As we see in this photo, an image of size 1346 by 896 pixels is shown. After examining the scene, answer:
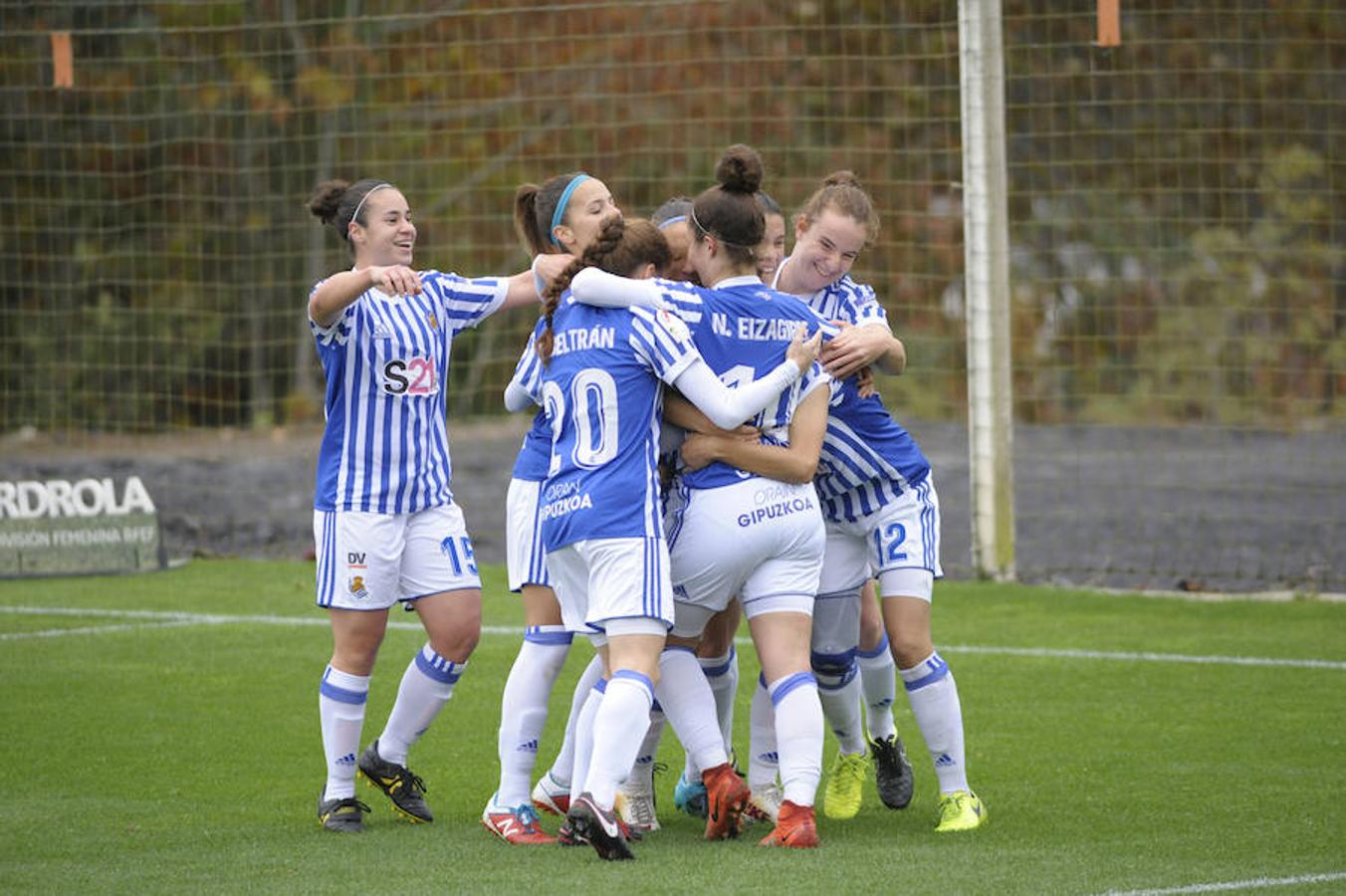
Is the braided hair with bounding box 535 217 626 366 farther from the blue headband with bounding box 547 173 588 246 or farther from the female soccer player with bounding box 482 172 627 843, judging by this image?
the blue headband with bounding box 547 173 588 246

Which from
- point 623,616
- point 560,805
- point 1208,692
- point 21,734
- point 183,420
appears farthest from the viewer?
point 183,420

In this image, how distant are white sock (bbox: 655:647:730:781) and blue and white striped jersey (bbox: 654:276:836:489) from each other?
0.47 meters

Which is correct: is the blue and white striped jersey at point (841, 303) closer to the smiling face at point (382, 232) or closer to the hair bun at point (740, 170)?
the hair bun at point (740, 170)

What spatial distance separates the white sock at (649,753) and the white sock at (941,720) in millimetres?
699

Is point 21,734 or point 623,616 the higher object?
point 623,616

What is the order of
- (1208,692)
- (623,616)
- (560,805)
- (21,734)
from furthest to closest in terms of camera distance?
(1208,692) < (21,734) < (560,805) < (623,616)

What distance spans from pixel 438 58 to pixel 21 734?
11897mm

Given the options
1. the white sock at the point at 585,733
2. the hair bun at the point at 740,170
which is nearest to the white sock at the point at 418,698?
the white sock at the point at 585,733

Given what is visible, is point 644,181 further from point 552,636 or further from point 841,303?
point 552,636

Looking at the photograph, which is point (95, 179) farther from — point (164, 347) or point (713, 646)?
point (713, 646)

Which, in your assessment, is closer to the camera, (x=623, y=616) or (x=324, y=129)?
(x=623, y=616)

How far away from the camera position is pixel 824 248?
5.59 metres

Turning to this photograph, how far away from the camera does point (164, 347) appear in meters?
17.7

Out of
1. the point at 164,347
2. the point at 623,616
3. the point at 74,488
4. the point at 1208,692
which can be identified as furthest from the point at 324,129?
the point at 623,616
